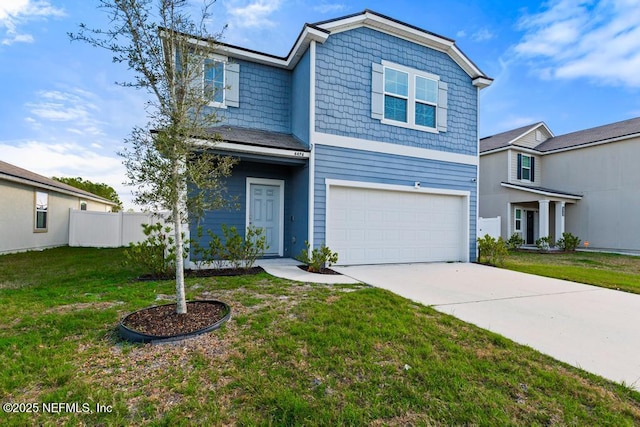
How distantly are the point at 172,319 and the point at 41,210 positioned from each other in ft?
44.0

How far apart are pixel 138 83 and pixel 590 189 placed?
20917mm

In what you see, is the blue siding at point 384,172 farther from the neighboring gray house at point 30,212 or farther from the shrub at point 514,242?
the neighboring gray house at point 30,212

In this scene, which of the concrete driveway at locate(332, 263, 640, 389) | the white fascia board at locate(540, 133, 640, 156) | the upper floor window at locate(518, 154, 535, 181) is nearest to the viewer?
the concrete driveway at locate(332, 263, 640, 389)

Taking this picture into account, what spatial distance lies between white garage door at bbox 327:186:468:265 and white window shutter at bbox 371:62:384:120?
217 cm

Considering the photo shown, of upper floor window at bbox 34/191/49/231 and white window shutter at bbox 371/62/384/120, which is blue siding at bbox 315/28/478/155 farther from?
upper floor window at bbox 34/191/49/231

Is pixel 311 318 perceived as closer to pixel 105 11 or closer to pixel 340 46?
pixel 105 11

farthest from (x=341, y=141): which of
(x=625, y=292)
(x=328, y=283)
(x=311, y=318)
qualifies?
(x=625, y=292)

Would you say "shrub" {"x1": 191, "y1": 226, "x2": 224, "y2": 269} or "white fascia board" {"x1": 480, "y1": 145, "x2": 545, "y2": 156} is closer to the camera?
"shrub" {"x1": 191, "y1": 226, "x2": 224, "y2": 269}

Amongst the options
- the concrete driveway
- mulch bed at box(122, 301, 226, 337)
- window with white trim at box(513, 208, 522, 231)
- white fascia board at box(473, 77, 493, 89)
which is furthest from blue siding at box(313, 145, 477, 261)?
window with white trim at box(513, 208, 522, 231)

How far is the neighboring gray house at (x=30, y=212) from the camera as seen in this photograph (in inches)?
415

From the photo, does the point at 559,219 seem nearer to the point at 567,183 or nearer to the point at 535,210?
the point at 535,210

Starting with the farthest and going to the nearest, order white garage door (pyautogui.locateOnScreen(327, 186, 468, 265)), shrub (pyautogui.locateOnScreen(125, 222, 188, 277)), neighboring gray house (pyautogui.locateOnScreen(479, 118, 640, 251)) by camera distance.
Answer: neighboring gray house (pyautogui.locateOnScreen(479, 118, 640, 251)) → white garage door (pyautogui.locateOnScreen(327, 186, 468, 265)) → shrub (pyautogui.locateOnScreen(125, 222, 188, 277))

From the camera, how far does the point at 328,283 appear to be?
5.79 metres

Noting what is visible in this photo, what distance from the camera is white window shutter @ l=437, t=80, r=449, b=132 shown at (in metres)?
9.16
